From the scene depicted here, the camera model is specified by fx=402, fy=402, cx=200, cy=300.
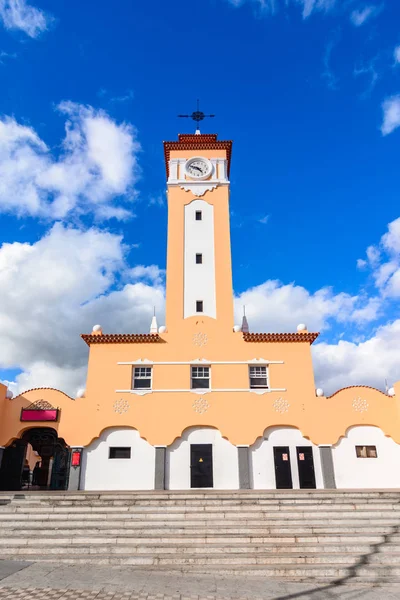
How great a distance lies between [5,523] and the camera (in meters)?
13.3

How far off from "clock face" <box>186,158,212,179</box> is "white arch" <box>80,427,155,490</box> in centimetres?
1697

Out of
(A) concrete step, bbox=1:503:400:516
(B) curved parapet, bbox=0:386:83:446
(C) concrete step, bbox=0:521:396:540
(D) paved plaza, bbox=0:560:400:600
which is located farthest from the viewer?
→ (B) curved parapet, bbox=0:386:83:446

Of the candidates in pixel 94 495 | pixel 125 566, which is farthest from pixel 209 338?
pixel 125 566

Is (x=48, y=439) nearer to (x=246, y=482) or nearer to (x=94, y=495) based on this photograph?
(x=94, y=495)

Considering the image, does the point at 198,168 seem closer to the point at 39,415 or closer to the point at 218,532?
the point at 39,415

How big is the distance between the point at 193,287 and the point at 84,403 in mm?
8955

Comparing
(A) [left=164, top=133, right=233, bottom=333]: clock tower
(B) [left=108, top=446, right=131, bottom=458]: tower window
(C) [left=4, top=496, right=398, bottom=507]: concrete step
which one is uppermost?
(A) [left=164, top=133, right=233, bottom=333]: clock tower

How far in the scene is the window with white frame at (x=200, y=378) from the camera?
71.4 ft

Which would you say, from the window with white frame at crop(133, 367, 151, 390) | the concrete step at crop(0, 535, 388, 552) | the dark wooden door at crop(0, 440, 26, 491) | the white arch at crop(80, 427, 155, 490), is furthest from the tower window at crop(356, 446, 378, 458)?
the dark wooden door at crop(0, 440, 26, 491)

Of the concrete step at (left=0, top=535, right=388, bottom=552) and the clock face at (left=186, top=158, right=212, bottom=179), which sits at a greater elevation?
the clock face at (left=186, top=158, right=212, bottom=179)

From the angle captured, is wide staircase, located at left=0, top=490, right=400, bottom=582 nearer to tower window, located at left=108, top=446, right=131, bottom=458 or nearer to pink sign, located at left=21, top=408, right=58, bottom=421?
tower window, located at left=108, top=446, right=131, bottom=458

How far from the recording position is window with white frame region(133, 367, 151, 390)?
2177cm

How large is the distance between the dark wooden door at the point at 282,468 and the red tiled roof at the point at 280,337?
5.65m

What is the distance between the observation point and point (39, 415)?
20859mm
